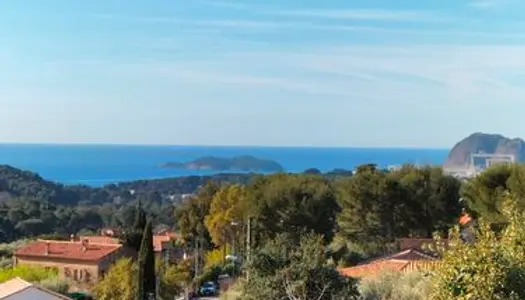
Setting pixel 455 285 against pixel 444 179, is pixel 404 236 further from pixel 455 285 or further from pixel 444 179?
pixel 455 285

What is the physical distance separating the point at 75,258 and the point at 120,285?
40.8 ft

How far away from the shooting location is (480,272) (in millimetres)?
6859

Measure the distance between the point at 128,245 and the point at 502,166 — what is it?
848 inches

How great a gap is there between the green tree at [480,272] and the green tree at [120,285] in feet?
65.7

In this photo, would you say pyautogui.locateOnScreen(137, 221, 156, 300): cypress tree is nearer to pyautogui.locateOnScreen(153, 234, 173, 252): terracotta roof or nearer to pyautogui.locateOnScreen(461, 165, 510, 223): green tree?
pyautogui.locateOnScreen(461, 165, 510, 223): green tree

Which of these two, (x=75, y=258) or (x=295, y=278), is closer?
(x=295, y=278)

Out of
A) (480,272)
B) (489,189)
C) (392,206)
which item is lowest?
(392,206)

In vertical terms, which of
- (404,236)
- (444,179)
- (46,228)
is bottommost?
(46,228)

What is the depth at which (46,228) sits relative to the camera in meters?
70.1

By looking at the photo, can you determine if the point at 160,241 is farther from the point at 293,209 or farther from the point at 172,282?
the point at 172,282

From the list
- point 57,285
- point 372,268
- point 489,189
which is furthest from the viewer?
point 489,189

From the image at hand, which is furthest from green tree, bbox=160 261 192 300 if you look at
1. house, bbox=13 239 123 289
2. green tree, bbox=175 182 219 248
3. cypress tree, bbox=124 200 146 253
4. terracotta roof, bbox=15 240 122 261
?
green tree, bbox=175 182 219 248

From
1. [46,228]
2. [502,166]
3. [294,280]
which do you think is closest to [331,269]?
[294,280]

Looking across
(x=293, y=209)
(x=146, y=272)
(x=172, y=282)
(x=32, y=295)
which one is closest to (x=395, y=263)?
(x=146, y=272)
